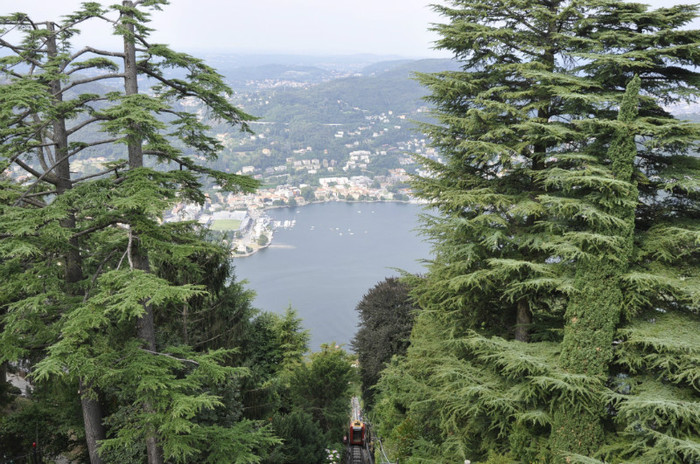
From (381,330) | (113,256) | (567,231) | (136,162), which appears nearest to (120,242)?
(113,256)

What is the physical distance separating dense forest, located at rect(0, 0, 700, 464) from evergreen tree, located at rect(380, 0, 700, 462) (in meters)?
0.04

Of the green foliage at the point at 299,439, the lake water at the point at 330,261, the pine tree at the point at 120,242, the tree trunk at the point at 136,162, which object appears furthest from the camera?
Answer: the lake water at the point at 330,261

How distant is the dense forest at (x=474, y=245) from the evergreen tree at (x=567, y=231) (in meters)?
0.04

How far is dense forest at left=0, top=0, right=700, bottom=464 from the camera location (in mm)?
4750

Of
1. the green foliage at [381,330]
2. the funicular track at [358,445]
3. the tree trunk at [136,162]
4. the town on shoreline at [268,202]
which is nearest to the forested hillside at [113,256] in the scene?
the tree trunk at [136,162]

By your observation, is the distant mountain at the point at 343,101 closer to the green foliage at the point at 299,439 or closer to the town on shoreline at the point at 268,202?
the town on shoreline at the point at 268,202

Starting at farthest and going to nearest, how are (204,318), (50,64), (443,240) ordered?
(204,318) < (443,240) < (50,64)

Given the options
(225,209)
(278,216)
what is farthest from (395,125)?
(225,209)

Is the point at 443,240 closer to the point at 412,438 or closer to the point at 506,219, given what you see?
the point at 506,219

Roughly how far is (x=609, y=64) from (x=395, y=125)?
137064 millimetres

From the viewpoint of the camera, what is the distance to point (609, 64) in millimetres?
6340

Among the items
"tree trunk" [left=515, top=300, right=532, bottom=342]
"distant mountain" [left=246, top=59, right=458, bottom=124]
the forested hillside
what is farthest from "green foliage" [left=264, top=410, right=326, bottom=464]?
"distant mountain" [left=246, top=59, right=458, bottom=124]

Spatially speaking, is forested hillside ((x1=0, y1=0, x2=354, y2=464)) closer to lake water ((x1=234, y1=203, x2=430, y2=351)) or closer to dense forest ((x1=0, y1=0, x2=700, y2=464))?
dense forest ((x1=0, y1=0, x2=700, y2=464))

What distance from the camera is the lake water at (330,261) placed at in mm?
45362
